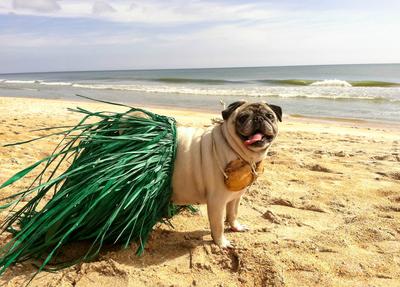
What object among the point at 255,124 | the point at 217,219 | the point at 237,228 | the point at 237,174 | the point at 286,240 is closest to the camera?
the point at 255,124

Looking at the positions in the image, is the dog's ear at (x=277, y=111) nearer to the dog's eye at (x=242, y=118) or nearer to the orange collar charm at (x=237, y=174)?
the dog's eye at (x=242, y=118)

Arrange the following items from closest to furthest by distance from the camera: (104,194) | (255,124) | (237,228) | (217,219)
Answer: (104,194) → (255,124) → (217,219) → (237,228)

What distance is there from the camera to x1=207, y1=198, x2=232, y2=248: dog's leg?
8.50 feet

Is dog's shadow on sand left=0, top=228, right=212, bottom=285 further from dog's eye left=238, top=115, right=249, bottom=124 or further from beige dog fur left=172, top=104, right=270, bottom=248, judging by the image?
dog's eye left=238, top=115, right=249, bottom=124

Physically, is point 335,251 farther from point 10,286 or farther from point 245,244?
point 10,286

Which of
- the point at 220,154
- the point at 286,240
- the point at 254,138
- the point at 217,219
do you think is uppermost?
the point at 254,138

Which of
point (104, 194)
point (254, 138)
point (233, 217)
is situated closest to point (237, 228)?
point (233, 217)

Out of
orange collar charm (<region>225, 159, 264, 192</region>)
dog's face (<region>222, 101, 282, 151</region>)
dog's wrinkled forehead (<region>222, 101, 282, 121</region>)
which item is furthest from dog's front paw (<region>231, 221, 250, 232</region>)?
dog's wrinkled forehead (<region>222, 101, 282, 121</region>)

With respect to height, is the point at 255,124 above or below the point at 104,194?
above

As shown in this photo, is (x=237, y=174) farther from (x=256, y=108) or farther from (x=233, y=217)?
(x=233, y=217)

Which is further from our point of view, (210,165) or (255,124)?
(210,165)

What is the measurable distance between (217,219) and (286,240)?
59 centimetres

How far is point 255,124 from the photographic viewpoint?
7.88 feet

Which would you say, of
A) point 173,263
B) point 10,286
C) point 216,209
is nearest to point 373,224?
point 216,209
